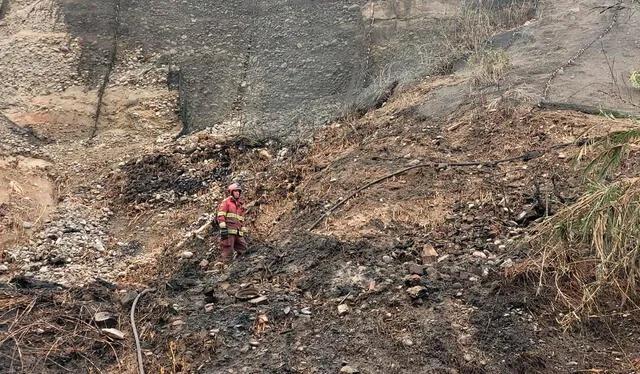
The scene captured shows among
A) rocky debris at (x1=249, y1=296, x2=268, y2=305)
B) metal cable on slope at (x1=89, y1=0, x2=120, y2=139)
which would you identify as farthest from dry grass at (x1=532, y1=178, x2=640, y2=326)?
metal cable on slope at (x1=89, y1=0, x2=120, y2=139)

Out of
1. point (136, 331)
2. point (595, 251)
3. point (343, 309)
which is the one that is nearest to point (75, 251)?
point (136, 331)

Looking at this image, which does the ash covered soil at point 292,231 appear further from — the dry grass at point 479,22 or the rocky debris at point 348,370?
the dry grass at point 479,22

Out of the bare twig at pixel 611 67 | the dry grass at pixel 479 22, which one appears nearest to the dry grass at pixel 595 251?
the bare twig at pixel 611 67

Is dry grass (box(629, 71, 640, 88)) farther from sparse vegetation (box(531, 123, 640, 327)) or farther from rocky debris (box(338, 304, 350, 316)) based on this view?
rocky debris (box(338, 304, 350, 316))

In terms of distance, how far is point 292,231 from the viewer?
7.30 meters

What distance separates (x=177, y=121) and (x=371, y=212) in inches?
218

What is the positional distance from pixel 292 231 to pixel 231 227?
75 centimetres

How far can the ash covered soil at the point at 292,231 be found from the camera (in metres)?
5.03

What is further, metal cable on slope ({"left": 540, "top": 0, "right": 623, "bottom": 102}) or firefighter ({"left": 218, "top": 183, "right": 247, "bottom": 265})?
metal cable on slope ({"left": 540, "top": 0, "right": 623, "bottom": 102})

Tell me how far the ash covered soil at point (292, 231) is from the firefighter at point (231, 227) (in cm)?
26

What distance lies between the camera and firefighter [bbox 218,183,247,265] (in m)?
7.45

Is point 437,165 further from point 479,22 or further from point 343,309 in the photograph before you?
point 479,22

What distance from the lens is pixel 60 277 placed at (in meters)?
7.43

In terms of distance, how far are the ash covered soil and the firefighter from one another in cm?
26
